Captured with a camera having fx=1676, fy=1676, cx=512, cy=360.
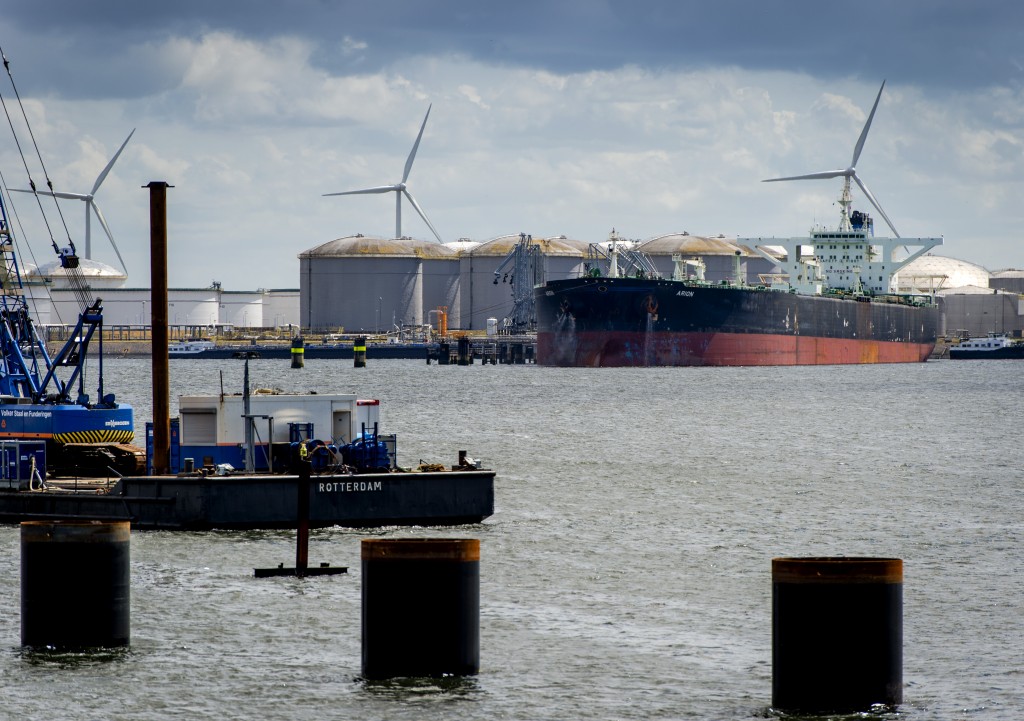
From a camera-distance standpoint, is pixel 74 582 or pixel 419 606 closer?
pixel 419 606

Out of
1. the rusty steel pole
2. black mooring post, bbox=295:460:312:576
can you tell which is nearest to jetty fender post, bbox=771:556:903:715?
black mooring post, bbox=295:460:312:576

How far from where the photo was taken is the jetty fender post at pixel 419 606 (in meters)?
18.8

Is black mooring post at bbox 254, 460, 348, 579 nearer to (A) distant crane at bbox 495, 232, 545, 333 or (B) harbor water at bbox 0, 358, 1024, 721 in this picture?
(B) harbor water at bbox 0, 358, 1024, 721

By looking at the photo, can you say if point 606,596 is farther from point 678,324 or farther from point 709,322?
point 709,322

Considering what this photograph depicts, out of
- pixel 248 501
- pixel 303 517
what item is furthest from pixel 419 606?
pixel 248 501

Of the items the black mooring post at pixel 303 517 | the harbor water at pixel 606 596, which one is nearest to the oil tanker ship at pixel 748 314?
the harbor water at pixel 606 596

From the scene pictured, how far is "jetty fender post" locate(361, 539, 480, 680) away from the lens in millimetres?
18812

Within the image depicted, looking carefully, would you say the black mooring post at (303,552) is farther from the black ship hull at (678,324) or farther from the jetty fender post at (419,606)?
the black ship hull at (678,324)

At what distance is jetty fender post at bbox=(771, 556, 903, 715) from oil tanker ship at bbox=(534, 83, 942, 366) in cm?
12066

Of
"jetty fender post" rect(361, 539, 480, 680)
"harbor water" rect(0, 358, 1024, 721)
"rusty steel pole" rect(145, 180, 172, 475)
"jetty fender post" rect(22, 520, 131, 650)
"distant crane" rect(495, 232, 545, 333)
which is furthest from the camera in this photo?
"distant crane" rect(495, 232, 545, 333)

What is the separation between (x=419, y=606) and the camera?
19.0 metres

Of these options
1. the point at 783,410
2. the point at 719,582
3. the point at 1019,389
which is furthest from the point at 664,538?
the point at 1019,389

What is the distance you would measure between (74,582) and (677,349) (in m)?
123

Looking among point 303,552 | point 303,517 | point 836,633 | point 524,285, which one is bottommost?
point 303,552
